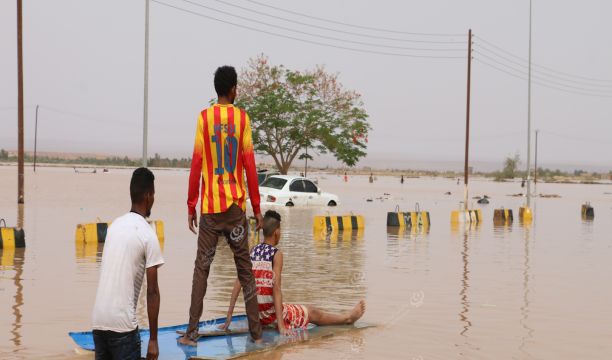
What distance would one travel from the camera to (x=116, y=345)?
5.29 m

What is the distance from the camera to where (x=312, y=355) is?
333 inches

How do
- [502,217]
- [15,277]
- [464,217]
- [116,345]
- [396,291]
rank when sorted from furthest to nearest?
[502,217]
[464,217]
[15,277]
[396,291]
[116,345]

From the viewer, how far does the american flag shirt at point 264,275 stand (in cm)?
880

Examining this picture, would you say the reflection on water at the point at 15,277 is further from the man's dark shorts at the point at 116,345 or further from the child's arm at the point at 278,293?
the man's dark shorts at the point at 116,345

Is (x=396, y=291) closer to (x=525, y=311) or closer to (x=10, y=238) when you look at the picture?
(x=525, y=311)

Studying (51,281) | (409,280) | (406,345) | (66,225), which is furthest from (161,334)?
(66,225)

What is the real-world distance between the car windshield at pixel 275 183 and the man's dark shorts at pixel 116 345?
32.0m

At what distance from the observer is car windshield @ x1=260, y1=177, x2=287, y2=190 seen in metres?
37.5

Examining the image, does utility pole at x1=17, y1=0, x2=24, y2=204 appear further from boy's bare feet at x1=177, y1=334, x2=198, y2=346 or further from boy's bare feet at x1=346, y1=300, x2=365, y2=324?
boy's bare feet at x1=177, y1=334, x2=198, y2=346

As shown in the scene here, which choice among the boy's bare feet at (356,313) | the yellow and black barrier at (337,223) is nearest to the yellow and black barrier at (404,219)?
the yellow and black barrier at (337,223)

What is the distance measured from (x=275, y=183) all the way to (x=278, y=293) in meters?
28.9

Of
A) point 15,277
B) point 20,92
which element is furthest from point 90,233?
point 20,92

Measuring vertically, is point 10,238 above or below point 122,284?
below

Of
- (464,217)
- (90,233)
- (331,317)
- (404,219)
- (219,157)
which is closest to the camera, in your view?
(219,157)
